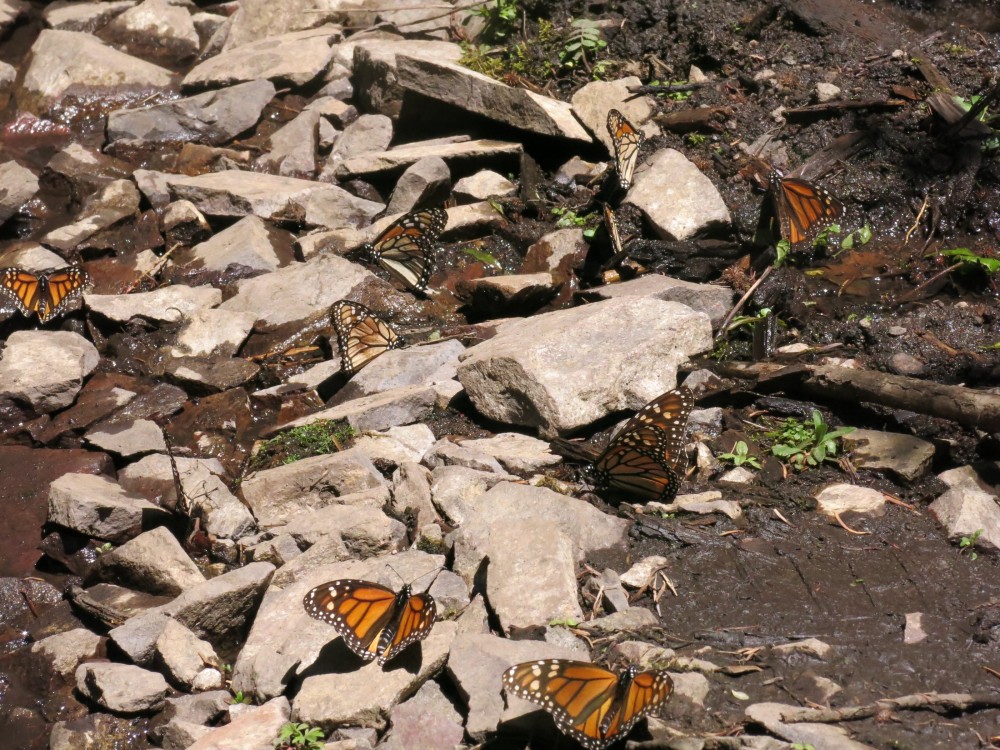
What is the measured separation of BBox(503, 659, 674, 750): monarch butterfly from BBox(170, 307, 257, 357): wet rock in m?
4.23

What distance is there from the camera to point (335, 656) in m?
4.18

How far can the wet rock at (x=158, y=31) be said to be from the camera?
11727 mm

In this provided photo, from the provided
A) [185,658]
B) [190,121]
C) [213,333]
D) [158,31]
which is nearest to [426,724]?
[185,658]

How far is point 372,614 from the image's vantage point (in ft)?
12.9

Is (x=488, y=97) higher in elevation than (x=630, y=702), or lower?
higher

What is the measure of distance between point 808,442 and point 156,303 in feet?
15.9

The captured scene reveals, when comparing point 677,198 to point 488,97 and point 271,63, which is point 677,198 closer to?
point 488,97

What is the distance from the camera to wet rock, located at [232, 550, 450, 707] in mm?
4219

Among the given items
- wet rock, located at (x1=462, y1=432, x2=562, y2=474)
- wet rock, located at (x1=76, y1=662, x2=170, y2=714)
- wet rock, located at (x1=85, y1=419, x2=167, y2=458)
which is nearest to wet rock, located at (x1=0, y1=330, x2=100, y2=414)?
wet rock, located at (x1=85, y1=419, x2=167, y2=458)

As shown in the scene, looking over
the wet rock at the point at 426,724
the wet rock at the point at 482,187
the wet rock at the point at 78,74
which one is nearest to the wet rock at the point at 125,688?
the wet rock at the point at 426,724

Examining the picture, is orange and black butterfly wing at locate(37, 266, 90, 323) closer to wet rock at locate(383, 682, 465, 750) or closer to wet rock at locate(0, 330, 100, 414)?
wet rock at locate(0, 330, 100, 414)

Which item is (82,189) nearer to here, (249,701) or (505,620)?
(249,701)

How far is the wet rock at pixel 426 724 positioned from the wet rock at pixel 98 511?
2.31m

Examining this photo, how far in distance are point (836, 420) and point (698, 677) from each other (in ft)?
7.32
